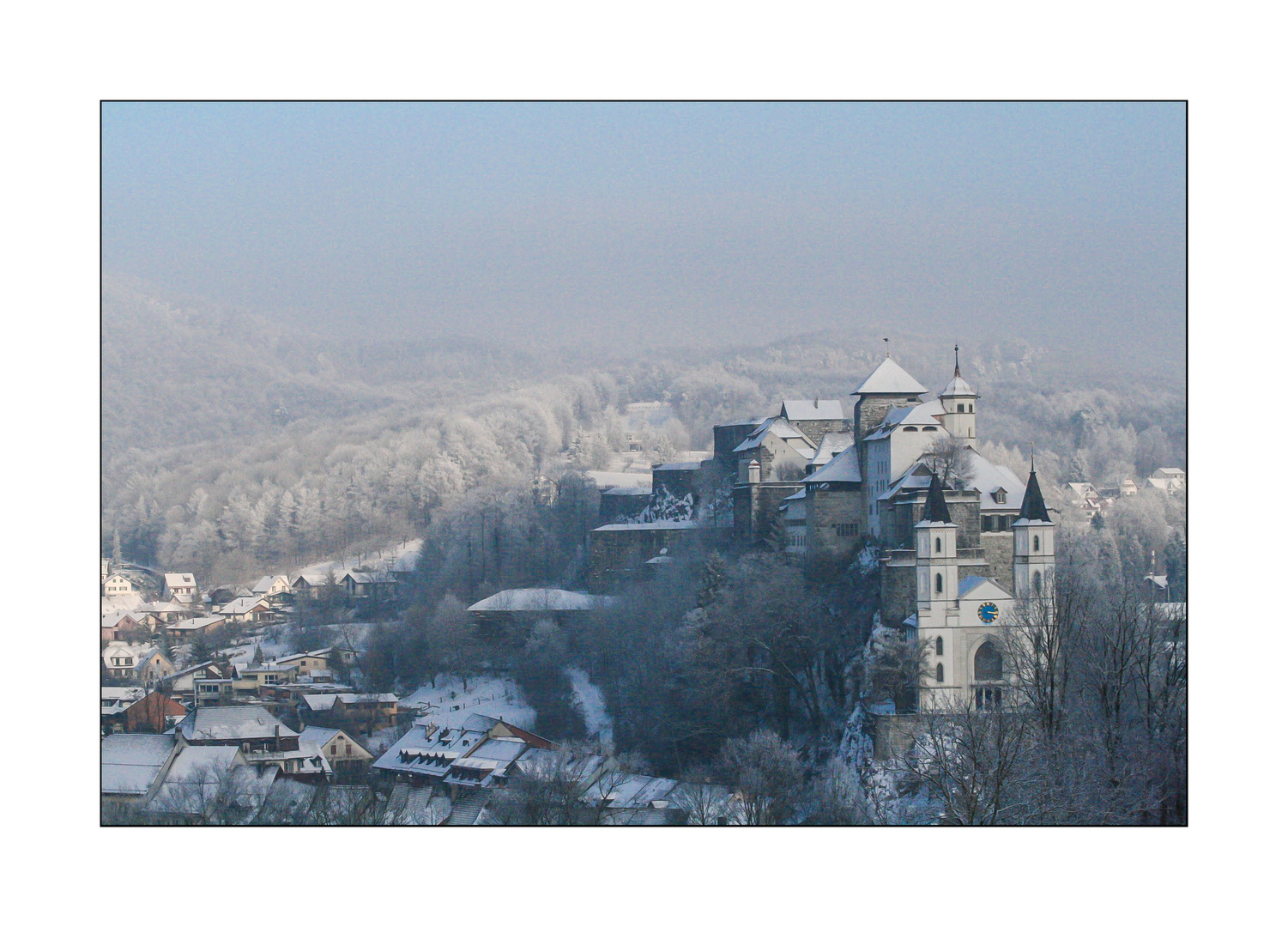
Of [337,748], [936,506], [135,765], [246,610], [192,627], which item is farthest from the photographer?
[246,610]

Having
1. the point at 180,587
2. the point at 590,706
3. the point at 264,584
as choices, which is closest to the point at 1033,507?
the point at 590,706

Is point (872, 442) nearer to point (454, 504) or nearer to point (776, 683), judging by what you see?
point (776, 683)

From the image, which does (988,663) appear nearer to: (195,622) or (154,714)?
(154,714)

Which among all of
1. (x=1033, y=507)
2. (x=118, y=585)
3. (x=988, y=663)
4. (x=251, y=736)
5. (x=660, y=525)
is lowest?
(x=251, y=736)

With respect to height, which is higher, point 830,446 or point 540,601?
point 830,446

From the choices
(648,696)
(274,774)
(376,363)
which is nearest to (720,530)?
(648,696)

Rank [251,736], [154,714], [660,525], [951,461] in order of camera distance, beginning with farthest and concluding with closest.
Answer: [660,525] < [154,714] < [251,736] < [951,461]
